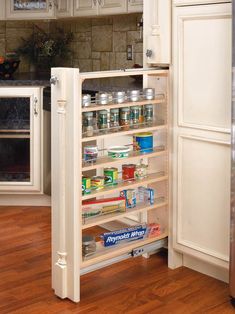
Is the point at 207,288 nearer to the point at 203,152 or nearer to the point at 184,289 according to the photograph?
the point at 184,289

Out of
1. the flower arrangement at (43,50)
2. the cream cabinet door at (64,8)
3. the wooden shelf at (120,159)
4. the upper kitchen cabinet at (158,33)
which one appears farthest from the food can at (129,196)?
the flower arrangement at (43,50)

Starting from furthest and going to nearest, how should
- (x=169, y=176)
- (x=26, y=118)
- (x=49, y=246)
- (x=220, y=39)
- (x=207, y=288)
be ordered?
(x=26, y=118) < (x=49, y=246) < (x=169, y=176) < (x=207, y=288) < (x=220, y=39)

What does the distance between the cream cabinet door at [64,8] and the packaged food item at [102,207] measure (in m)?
2.27

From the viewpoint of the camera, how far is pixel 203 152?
2898 mm

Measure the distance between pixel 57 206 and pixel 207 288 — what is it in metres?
0.86

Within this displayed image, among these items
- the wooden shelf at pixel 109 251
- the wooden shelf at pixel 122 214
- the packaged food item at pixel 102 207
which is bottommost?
the wooden shelf at pixel 109 251

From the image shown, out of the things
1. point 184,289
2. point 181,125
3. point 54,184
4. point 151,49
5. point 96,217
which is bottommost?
point 184,289

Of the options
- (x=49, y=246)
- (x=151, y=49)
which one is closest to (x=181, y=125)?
(x=151, y=49)

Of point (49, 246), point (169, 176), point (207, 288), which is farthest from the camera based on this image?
point (49, 246)

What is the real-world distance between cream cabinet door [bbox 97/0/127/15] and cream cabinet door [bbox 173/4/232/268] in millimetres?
1381

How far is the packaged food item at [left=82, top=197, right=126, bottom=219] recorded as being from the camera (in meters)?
2.84

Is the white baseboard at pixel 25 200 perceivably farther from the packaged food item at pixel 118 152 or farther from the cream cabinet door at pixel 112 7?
the packaged food item at pixel 118 152

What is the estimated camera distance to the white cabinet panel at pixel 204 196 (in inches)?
111

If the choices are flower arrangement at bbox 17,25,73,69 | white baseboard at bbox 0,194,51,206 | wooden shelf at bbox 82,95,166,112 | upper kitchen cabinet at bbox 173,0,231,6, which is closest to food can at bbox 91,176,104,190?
wooden shelf at bbox 82,95,166,112
